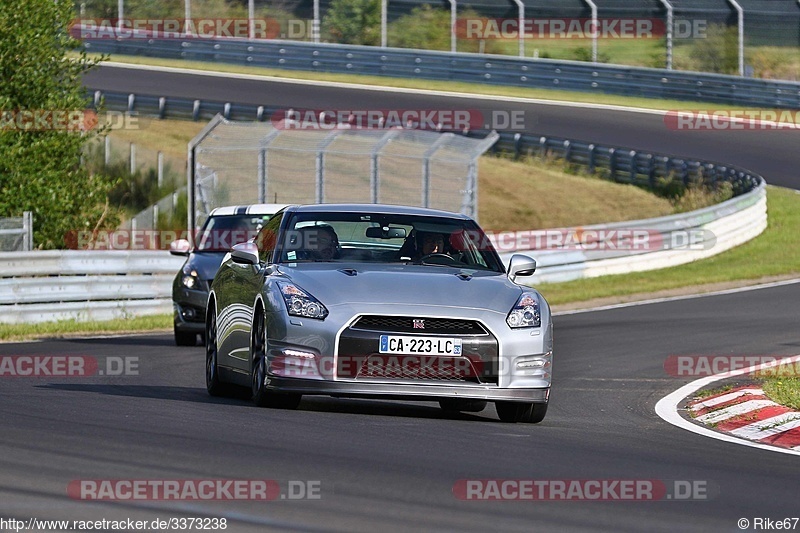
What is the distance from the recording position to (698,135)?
39.1m

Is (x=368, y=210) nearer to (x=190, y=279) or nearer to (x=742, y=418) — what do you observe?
(x=742, y=418)

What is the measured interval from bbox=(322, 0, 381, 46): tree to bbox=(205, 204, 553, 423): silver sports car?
31655 mm

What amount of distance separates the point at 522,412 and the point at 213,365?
2632 millimetres

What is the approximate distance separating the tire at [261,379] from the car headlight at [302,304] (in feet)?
1.00

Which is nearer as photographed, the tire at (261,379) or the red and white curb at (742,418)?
the red and white curb at (742,418)

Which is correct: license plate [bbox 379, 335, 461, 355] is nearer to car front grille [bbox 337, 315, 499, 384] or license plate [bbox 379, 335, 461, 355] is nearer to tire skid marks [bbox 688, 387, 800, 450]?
car front grille [bbox 337, 315, 499, 384]

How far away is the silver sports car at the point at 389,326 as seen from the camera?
928 cm

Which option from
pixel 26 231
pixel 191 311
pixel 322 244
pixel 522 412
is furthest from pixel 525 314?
pixel 26 231

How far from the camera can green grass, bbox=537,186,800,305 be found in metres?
24.2

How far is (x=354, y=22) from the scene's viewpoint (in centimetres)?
4294

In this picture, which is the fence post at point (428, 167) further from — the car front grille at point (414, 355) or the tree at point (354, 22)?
the tree at point (354, 22)

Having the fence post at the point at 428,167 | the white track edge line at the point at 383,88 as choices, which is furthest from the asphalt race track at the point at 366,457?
the white track edge line at the point at 383,88

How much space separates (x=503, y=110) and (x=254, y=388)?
31.3m

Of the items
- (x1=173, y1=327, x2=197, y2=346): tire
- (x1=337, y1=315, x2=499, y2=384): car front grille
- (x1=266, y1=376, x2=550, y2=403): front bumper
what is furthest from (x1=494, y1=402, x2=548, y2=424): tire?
(x1=173, y1=327, x2=197, y2=346): tire
